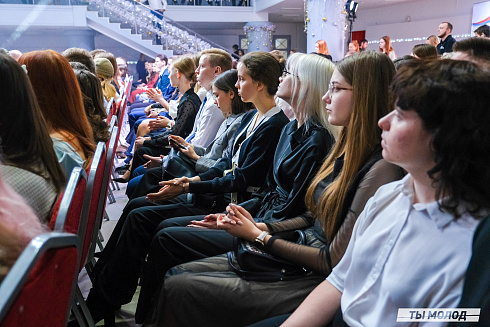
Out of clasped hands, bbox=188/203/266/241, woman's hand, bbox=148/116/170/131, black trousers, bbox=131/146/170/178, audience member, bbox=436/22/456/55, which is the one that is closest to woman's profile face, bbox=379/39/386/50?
audience member, bbox=436/22/456/55

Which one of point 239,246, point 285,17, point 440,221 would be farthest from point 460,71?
point 285,17

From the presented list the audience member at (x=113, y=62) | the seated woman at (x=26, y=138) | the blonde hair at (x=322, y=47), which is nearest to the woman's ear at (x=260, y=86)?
the seated woman at (x=26, y=138)

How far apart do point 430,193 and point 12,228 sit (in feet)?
2.90

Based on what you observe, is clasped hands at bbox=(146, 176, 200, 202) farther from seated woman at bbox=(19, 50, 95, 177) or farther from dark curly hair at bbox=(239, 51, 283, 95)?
dark curly hair at bbox=(239, 51, 283, 95)

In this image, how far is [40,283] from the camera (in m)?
0.82

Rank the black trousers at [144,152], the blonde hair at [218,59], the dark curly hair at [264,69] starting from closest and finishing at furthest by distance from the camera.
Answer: the dark curly hair at [264,69], the blonde hair at [218,59], the black trousers at [144,152]

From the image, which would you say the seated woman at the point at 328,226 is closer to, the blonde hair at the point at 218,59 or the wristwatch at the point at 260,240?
the wristwatch at the point at 260,240

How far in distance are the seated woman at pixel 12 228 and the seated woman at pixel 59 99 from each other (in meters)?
1.07

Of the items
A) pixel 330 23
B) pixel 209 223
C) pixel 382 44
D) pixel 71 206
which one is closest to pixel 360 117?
pixel 209 223

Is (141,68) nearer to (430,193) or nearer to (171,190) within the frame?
(171,190)

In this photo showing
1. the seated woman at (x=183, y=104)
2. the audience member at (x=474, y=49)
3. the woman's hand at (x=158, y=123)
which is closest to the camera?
the audience member at (x=474, y=49)

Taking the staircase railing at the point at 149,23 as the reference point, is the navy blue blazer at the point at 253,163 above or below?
below

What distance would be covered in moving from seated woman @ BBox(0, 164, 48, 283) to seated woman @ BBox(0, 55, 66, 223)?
0.43 metres

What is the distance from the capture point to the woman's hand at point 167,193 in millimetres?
2551
